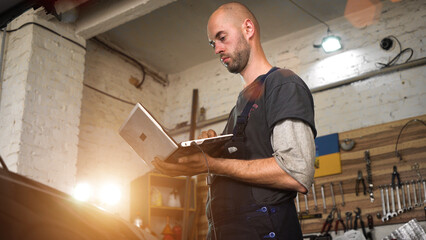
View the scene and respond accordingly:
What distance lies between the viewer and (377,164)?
5.25m

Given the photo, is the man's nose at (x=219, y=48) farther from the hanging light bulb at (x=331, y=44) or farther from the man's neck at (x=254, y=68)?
the hanging light bulb at (x=331, y=44)

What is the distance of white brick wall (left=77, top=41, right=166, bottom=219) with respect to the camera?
5.96 meters

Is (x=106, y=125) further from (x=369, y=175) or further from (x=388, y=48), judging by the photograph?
(x=388, y=48)

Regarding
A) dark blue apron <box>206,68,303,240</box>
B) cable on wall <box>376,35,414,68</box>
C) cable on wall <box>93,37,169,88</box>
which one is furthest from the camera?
cable on wall <box>93,37,169,88</box>

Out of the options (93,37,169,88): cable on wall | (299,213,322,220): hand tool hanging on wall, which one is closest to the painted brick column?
(93,37,169,88): cable on wall

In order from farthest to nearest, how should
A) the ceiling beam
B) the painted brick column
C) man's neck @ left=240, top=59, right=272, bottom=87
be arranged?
the ceiling beam
the painted brick column
man's neck @ left=240, top=59, right=272, bottom=87

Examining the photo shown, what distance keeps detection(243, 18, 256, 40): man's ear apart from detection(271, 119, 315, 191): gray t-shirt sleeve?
0.64 m

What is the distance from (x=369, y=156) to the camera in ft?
17.5

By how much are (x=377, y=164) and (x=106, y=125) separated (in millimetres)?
3475

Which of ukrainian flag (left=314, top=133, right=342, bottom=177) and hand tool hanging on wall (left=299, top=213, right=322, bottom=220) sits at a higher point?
ukrainian flag (left=314, top=133, right=342, bottom=177)

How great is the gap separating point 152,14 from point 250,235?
4836 millimetres

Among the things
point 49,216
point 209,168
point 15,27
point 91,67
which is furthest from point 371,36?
point 49,216

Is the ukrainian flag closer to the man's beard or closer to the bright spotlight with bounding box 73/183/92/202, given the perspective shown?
the bright spotlight with bounding box 73/183/92/202

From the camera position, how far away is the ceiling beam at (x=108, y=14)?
5.29m
